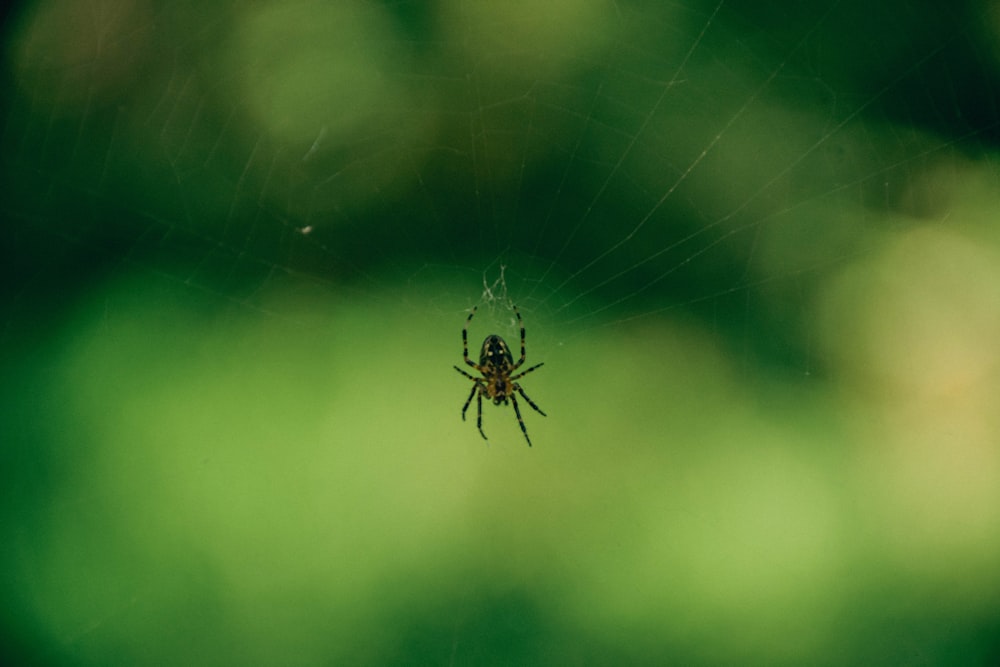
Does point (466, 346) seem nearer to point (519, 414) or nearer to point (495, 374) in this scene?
point (495, 374)

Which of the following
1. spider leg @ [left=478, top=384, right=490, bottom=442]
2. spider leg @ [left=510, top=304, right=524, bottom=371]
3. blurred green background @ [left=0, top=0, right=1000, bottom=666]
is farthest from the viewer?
spider leg @ [left=478, top=384, right=490, bottom=442]

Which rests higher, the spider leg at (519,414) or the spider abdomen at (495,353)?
the spider abdomen at (495,353)

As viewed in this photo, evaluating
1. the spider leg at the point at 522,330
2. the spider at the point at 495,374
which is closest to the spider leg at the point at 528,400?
the spider at the point at 495,374

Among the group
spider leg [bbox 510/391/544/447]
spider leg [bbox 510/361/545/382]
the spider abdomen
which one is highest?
the spider abdomen

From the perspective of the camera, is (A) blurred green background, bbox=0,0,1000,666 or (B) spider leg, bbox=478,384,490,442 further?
(B) spider leg, bbox=478,384,490,442

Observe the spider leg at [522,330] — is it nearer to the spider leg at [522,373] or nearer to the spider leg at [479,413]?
the spider leg at [522,373]

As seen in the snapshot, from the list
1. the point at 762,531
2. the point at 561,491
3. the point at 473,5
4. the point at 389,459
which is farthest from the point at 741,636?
the point at 473,5

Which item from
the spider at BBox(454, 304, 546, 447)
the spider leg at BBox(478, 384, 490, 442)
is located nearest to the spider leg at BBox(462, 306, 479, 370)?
the spider at BBox(454, 304, 546, 447)

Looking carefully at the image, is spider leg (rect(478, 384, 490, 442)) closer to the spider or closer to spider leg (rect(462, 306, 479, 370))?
the spider
